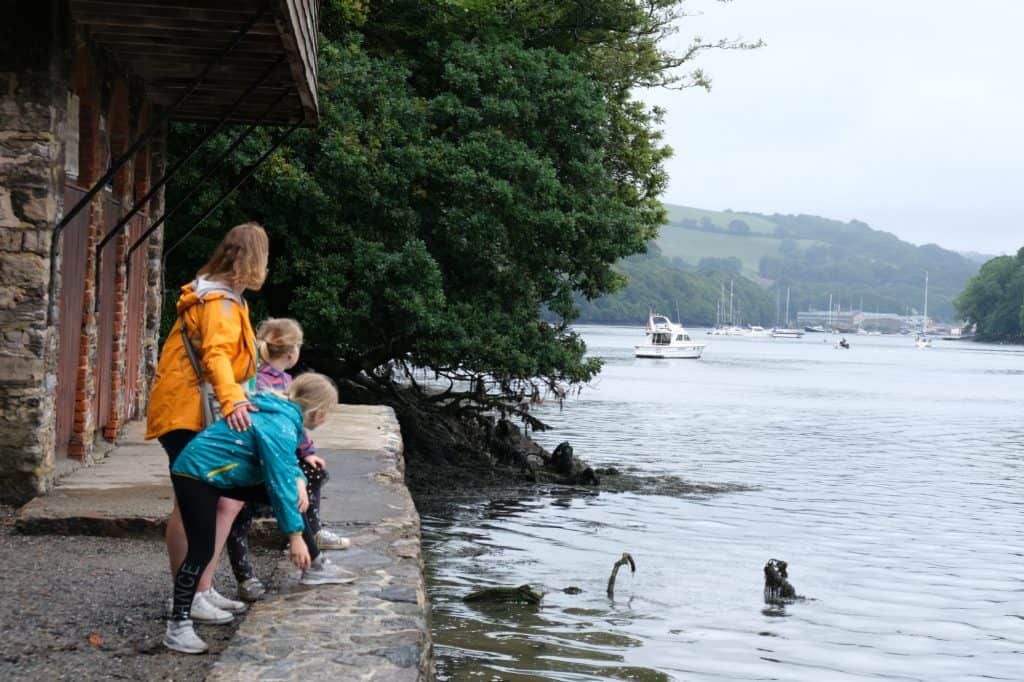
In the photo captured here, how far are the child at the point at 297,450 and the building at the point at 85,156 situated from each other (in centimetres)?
248

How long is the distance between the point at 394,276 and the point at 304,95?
24.4ft

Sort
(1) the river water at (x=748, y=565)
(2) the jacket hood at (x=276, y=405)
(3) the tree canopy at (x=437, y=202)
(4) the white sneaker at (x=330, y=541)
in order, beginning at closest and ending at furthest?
(2) the jacket hood at (x=276, y=405) < (4) the white sneaker at (x=330, y=541) < (1) the river water at (x=748, y=565) < (3) the tree canopy at (x=437, y=202)

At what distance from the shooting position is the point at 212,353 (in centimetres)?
539

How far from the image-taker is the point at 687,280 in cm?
19025

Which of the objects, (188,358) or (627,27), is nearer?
(188,358)

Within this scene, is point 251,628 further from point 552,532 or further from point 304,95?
point 552,532

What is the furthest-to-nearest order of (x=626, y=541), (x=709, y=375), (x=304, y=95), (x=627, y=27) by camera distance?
(x=709, y=375) < (x=627, y=27) < (x=626, y=541) < (x=304, y=95)

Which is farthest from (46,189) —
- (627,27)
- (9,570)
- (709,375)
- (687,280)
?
(687,280)

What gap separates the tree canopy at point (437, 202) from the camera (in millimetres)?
17922

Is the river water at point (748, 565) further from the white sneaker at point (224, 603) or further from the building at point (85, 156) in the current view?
the white sneaker at point (224, 603)

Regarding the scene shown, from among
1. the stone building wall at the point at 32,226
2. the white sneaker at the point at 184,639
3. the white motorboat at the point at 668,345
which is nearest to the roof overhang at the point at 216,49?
the stone building wall at the point at 32,226

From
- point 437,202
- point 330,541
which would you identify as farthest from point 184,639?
point 437,202

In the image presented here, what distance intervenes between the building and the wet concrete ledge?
1.34 feet

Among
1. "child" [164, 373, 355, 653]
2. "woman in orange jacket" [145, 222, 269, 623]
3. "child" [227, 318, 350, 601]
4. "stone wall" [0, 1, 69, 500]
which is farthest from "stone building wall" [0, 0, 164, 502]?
"child" [164, 373, 355, 653]
